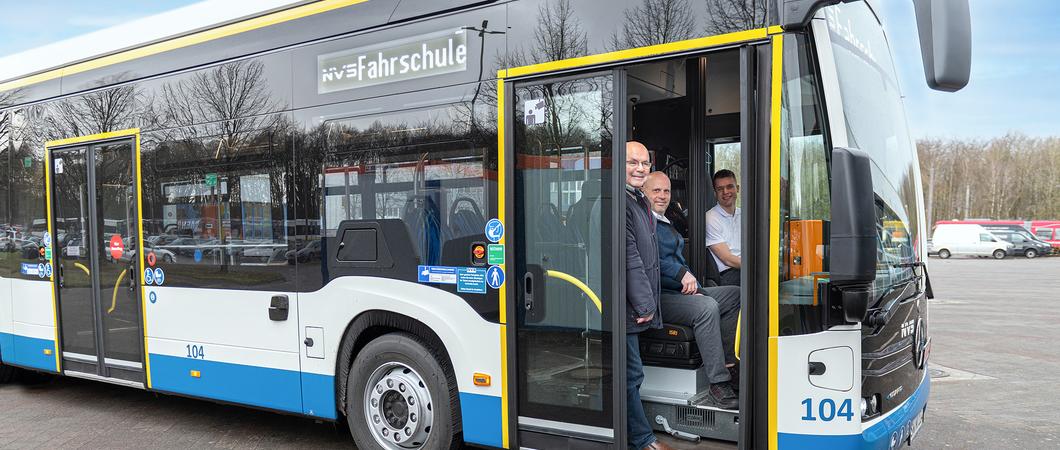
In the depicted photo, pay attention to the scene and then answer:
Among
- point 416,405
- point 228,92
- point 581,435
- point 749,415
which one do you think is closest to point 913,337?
point 749,415

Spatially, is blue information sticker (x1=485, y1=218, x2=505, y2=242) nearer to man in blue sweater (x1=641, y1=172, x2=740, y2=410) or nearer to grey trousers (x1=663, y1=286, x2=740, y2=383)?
man in blue sweater (x1=641, y1=172, x2=740, y2=410)

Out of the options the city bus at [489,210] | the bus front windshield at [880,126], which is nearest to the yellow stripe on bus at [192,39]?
Answer: the city bus at [489,210]

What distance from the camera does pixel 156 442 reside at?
5941 mm

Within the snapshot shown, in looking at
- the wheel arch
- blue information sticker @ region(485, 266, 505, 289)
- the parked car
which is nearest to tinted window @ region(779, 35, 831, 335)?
blue information sticker @ region(485, 266, 505, 289)

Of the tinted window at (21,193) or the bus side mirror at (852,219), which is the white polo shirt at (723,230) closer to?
the bus side mirror at (852,219)

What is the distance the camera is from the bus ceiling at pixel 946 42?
314 centimetres

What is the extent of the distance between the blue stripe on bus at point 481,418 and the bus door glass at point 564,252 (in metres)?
0.17

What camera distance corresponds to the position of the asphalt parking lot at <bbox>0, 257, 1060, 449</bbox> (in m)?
5.93

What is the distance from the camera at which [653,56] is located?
12.8 ft

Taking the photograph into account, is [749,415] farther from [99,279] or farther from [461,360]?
[99,279]

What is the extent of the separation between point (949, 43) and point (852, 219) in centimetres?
79

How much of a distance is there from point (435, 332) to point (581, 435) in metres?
1.07

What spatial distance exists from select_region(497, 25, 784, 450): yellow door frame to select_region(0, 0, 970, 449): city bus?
0.04 feet

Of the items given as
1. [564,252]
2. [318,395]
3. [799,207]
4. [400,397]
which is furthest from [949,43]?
[318,395]
